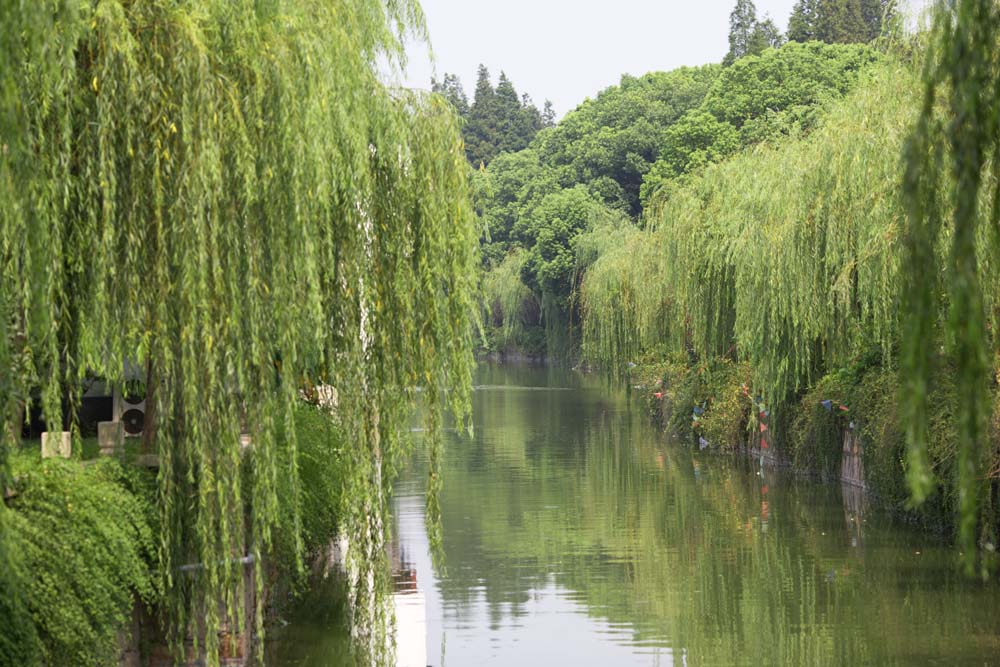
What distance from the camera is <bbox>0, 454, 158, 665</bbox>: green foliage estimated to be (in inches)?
281

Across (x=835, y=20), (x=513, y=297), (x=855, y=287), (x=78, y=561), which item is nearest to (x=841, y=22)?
(x=835, y=20)

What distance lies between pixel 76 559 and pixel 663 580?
7.74 m

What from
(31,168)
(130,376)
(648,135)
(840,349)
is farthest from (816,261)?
(648,135)

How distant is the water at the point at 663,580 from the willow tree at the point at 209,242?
2.82 metres

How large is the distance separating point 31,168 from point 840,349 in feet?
44.4

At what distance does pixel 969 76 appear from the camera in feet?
11.0

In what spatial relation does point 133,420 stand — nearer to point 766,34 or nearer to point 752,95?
point 752,95

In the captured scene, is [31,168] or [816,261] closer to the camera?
[31,168]

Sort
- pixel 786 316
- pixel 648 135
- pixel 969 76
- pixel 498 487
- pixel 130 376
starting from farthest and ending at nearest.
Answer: pixel 648 135, pixel 498 487, pixel 786 316, pixel 130 376, pixel 969 76

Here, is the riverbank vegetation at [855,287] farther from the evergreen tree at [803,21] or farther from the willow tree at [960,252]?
the evergreen tree at [803,21]

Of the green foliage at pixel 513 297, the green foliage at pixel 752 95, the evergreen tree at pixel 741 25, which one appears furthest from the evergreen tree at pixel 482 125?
the green foliage at pixel 752 95

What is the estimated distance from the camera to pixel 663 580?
14.1 metres

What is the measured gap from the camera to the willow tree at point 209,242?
6.95 m

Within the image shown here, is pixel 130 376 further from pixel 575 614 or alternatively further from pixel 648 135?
pixel 648 135
